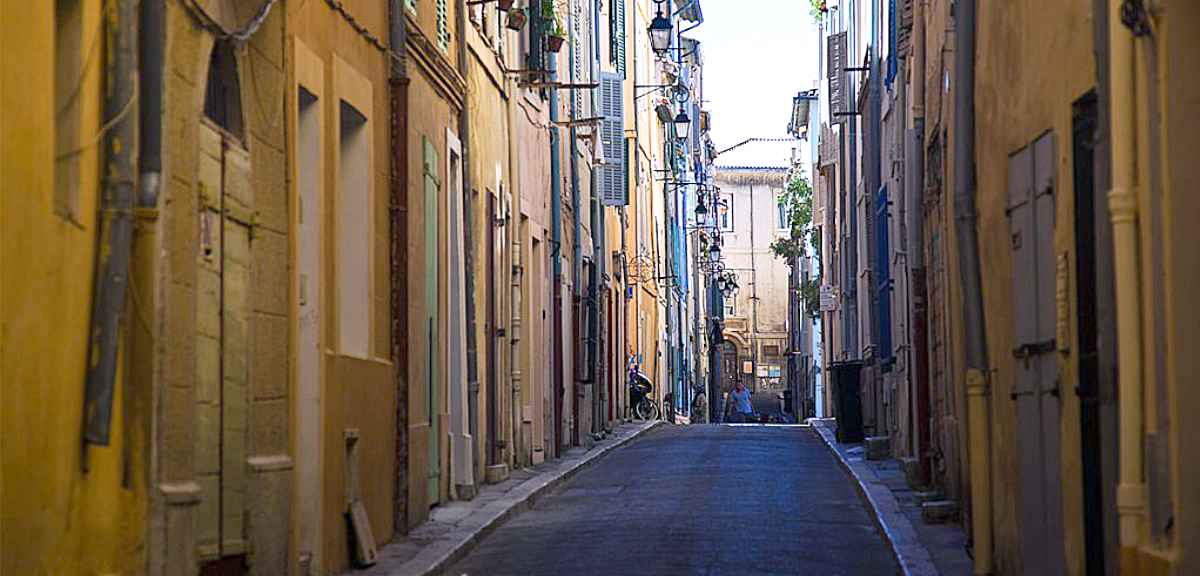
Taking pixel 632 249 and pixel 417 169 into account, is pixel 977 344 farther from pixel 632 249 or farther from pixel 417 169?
pixel 632 249

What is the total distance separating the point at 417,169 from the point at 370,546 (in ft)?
12.7

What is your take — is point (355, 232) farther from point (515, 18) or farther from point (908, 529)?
point (515, 18)

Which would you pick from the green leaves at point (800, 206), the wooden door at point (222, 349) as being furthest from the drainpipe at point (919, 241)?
the green leaves at point (800, 206)

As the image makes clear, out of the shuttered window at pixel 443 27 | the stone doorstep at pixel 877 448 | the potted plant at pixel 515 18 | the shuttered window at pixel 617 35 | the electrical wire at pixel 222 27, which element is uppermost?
the shuttered window at pixel 617 35

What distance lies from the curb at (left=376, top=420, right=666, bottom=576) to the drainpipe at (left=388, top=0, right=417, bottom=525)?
1.83 feet

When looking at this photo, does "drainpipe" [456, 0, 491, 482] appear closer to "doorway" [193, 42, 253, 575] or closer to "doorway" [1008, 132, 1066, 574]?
"doorway" [193, 42, 253, 575]

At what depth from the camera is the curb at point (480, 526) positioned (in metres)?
12.4

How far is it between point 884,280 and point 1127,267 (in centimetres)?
1559

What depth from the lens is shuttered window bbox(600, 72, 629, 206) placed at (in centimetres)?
3428

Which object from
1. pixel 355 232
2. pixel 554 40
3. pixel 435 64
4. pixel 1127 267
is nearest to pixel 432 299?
pixel 435 64

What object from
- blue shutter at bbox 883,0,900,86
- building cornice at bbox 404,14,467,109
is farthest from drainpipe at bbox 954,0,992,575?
blue shutter at bbox 883,0,900,86

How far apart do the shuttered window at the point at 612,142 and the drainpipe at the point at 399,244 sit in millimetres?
19719

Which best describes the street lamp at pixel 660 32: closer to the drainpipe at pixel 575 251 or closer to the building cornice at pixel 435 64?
the drainpipe at pixel 575 251

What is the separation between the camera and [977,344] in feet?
37.0
